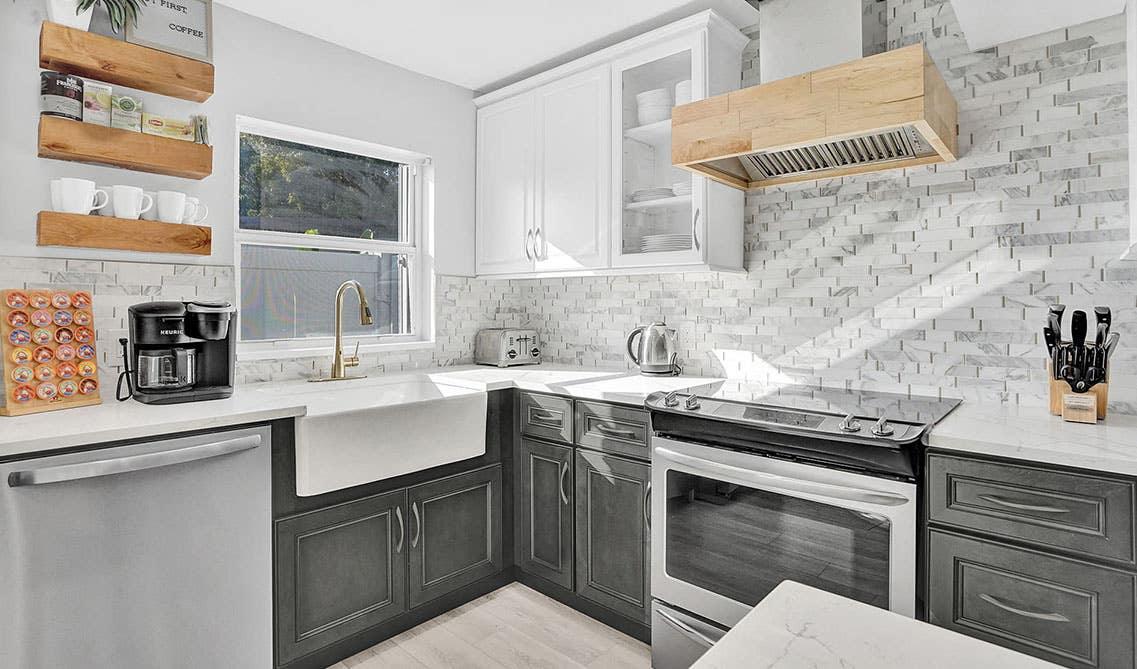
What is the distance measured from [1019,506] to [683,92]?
1.84 m

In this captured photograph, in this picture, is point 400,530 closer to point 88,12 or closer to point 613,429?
point 613,429

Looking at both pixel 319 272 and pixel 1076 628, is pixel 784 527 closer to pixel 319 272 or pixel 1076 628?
pixel 1076 628

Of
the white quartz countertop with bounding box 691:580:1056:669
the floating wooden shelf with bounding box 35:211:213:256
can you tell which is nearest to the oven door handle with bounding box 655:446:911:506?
the white quartz countertop with bounding box 691:580:1056:669

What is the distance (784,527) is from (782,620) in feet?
3.78

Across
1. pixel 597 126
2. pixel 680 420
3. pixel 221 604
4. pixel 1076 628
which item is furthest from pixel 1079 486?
pixel 221 604

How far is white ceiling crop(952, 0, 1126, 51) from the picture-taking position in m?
1.78

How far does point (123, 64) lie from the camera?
82.5 inches

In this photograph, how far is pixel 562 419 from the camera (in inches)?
98.0

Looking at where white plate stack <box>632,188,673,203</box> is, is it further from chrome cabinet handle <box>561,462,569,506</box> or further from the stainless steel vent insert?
chrome cabinet handle <box>561,462,569,506</box>

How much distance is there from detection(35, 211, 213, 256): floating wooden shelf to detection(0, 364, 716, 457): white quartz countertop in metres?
Answer: 0.54

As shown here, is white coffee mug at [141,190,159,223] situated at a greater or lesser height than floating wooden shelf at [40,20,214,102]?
lesser

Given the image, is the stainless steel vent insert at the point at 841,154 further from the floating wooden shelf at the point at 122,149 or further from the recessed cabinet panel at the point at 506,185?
the floating wooden shelf at the point at 122,149

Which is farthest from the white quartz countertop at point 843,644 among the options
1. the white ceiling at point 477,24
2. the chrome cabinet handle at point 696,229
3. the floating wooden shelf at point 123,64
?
the floating wooden shelf at point 123,64


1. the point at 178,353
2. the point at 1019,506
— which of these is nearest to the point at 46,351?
the point at 178,353
